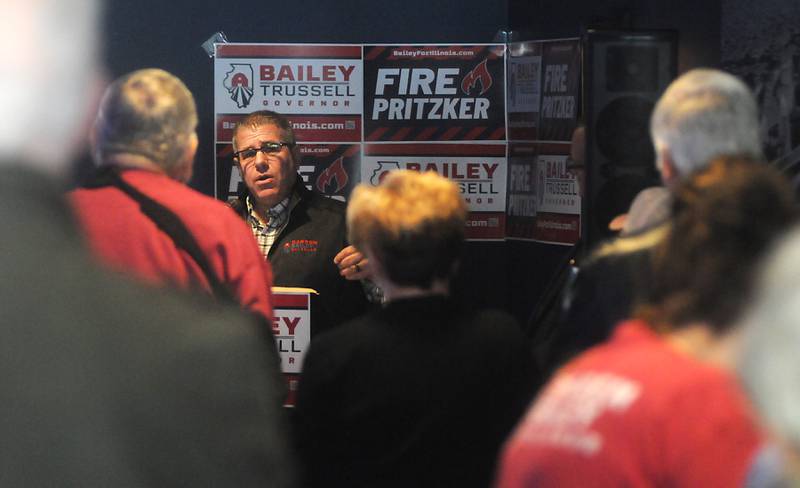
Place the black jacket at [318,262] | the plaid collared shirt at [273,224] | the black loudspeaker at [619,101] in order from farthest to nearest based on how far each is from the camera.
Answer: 1. the plaid collared shirt at [273,224]
2. the black jacket at [318,262]
3. the black loudspeaker at [619,101]

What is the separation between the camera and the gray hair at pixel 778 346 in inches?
23.9

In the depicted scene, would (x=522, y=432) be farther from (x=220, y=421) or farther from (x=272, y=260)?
(x=272, y=260)

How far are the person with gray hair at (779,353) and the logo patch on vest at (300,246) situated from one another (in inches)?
157

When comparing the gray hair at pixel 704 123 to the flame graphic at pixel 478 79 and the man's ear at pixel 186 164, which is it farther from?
the flame graphic at pixel 478 79

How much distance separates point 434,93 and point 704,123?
3997 millimetres

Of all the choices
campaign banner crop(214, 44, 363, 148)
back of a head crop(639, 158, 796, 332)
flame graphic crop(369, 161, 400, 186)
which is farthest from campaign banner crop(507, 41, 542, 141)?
back of a head crop(639, 158, 796, 332)

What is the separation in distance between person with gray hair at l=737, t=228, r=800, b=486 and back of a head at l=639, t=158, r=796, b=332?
794 millimetres

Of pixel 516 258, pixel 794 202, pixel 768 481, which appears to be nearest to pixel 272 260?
pixel 516 258

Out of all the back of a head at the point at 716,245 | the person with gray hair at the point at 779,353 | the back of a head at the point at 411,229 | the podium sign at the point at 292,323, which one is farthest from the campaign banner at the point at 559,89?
the person with gray hair at the point at 779,353

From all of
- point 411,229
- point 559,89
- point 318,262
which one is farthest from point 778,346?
point 559,89

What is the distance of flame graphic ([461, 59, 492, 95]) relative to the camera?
20.2 feet

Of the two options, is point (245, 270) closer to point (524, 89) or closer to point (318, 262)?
point (318, 262)

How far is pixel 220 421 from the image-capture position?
67cm

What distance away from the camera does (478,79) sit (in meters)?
6.15
